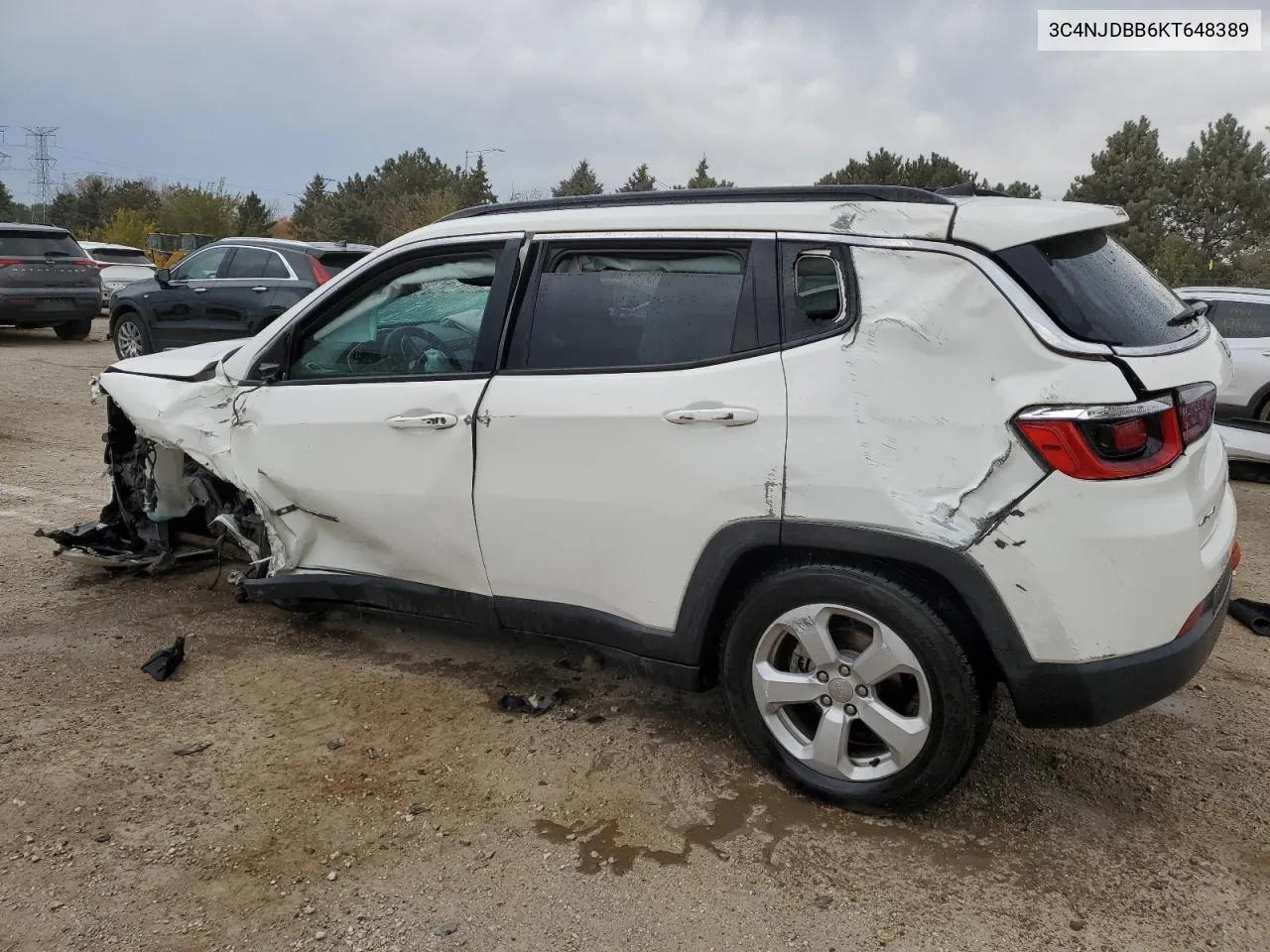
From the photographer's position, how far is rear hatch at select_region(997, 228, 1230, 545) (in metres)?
2.55

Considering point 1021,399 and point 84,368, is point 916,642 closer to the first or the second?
point 1021,399

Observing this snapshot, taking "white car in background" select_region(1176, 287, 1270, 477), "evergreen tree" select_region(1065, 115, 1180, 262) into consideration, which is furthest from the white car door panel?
"evergreen tree" select_region(1065, 115, 1180, 262)

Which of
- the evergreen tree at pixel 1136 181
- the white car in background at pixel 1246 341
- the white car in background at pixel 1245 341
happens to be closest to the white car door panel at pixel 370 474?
the white car in background at pixel 1245 341

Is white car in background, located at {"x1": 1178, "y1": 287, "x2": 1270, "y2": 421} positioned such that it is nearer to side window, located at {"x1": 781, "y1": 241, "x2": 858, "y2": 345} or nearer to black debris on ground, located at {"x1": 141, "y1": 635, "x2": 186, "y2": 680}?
side window, located at {"x1": 781, "y1": 241, "x2": 858, "y2": 345}

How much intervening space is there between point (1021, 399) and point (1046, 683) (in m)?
0.75

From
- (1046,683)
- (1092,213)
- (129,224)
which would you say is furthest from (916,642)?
(129,224)

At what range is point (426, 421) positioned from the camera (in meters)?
3.38

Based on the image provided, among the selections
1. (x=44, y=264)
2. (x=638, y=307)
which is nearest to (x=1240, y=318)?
(x=638, y=307)

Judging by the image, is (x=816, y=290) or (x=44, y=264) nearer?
(x=816, y=290)

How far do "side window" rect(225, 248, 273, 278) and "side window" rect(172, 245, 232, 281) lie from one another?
23 cm

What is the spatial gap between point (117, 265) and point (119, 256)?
1.71 ft

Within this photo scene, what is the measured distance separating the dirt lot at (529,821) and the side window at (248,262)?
7503mm

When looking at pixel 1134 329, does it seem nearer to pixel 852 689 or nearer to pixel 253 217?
pixel 852 689

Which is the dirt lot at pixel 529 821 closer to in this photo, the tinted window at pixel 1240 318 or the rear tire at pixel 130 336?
the tinted window at pixel 1240 318
